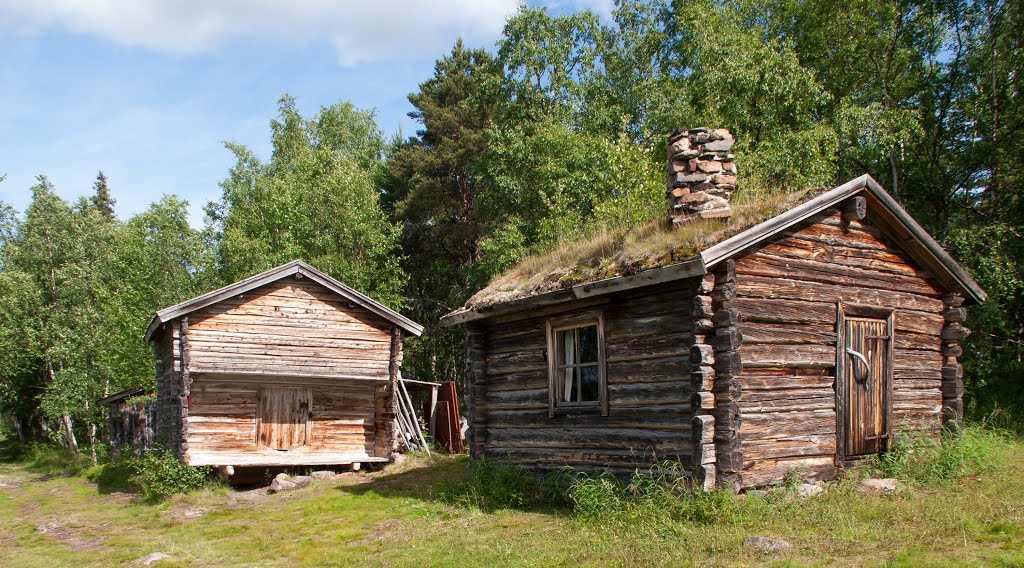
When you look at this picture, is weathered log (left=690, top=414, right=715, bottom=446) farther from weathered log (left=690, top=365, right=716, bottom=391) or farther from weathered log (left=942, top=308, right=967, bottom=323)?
weathered log (left=942, top=308, right=967, bottom=323)

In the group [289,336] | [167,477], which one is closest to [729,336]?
[289,336]

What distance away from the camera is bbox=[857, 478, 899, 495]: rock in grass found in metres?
9.98

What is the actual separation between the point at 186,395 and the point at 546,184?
14.9m

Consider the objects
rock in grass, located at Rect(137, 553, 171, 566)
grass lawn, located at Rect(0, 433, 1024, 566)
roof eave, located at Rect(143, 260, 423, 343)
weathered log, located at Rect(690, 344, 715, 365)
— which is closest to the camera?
grass lawn, located at Rect(0, 433, 1024, 566)

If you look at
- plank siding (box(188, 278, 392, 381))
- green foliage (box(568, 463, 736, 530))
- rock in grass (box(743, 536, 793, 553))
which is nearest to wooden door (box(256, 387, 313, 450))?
plank siding (box(188, 278, 392, 381))

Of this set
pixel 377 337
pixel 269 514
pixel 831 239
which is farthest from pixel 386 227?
pixel 831 239

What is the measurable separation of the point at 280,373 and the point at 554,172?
13.2m

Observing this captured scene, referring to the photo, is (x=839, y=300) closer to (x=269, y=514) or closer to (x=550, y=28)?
(x=269, y=514)

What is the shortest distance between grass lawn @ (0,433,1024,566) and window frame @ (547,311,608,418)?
1.64 metres

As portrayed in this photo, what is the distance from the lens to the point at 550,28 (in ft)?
109

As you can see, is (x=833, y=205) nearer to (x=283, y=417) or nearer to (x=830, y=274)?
(x=830, y=274)

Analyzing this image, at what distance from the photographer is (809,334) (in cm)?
1083

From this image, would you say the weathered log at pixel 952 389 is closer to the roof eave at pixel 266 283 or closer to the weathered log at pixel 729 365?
the weathered log at pixel 729 365

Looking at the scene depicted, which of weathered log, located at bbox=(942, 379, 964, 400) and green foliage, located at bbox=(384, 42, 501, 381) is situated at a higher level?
green foliage, located at bbox=(384, 42, 501, 381)
